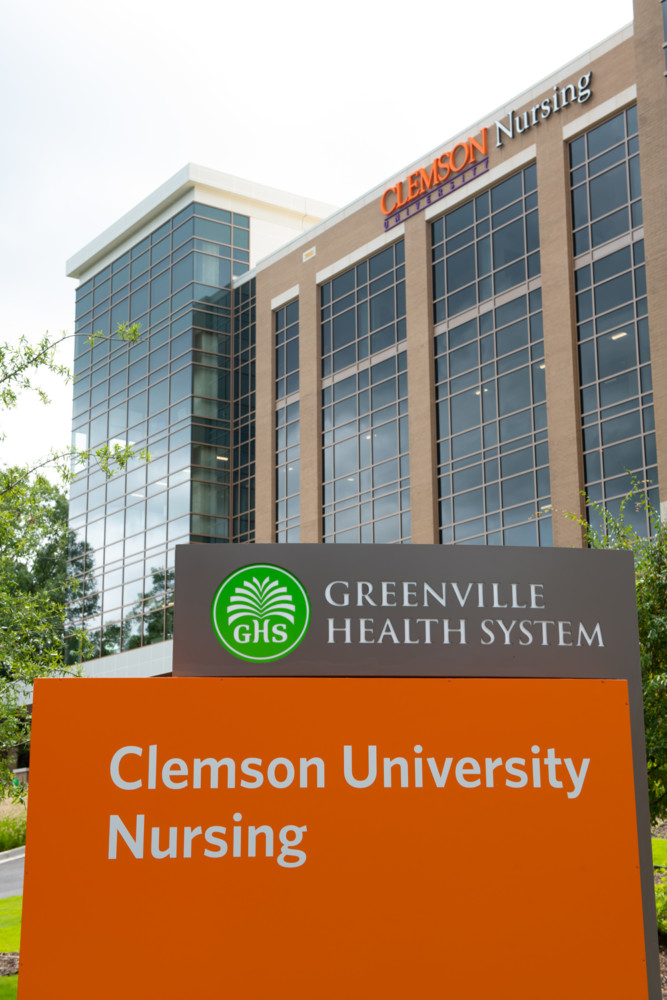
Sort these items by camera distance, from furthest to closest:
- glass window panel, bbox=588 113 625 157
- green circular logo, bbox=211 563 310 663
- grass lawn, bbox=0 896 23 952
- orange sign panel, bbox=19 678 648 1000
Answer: glass window panel, bbox=588 113 625 157 < grass lawn, bbox=0 896 23 952 < green circular logo, bbox=211 563 310 663 < orange sign panel, bbox=19 678 648 1000

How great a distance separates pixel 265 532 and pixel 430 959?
42749 millimetres

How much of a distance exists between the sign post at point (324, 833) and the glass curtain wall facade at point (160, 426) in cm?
4315

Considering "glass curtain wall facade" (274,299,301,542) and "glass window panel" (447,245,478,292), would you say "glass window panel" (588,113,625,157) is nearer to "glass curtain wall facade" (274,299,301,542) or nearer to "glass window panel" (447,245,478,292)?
"glass window panel" (447,245,478,292)

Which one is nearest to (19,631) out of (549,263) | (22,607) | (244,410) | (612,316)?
(22,607)

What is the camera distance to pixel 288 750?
17.7 feet

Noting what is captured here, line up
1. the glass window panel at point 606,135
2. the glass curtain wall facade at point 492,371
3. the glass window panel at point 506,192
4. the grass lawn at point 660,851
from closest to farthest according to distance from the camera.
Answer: the grass lawn at point 660,851, the glass window panel at point 606,135, the glass curtain wall facade at point 492,371, the glass window panel at point 506,192

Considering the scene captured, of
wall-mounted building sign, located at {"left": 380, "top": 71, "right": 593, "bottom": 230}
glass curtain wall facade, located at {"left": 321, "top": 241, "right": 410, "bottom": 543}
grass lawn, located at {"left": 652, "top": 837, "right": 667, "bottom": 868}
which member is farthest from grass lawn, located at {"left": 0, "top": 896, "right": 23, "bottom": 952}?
wall-mounted building sign, located at {"left": 380, "top": 71, "right": 593, "bottom": 230}

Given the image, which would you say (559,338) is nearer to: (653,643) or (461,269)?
(461,269)

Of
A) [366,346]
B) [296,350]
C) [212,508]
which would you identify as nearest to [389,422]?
[366,346]

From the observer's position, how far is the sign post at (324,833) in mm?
5215

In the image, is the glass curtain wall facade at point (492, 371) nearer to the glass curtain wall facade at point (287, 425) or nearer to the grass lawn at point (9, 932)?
the glass curtain wall facade at point (287, 425)

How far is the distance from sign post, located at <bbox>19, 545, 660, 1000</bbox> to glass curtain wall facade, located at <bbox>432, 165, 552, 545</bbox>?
92.7 ft

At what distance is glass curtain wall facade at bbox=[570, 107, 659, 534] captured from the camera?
3177 cm

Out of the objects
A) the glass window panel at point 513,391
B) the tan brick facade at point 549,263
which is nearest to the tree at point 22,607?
the tan brick facade at point 549,263
